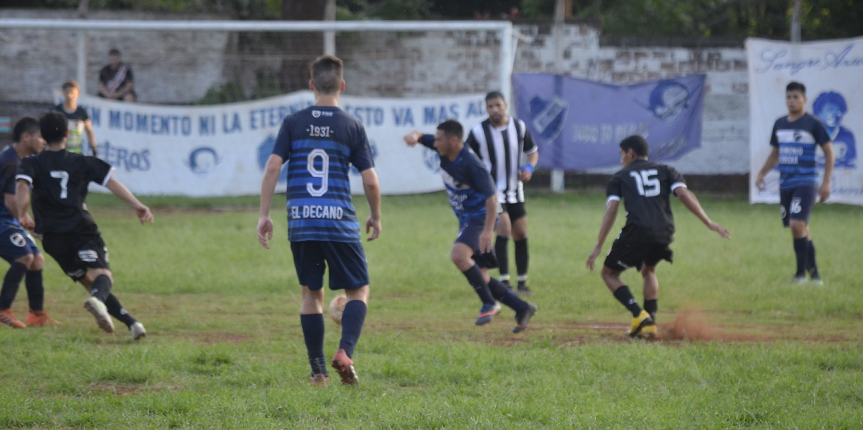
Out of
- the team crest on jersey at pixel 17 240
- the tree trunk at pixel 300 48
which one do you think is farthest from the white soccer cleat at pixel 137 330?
the tree trunk at pixel 300 48

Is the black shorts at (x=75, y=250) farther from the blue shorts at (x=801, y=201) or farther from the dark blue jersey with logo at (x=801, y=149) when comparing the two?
the dark blue jersey with logo at (x=801, y=149)

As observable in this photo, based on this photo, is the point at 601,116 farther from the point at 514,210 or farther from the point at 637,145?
the point at 637,145

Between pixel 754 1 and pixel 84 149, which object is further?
pixel 754 1

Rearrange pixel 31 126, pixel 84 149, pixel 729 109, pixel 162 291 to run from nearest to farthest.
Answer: pixel 31 126 < pixel 162 291 < pixel 84 149 < pixel 729 109

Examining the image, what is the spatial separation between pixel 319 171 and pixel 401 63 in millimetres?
13896

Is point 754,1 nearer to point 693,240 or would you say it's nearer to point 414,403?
point 693,240

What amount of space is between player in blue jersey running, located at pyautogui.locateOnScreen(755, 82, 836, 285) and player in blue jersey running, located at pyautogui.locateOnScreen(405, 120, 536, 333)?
384 cm

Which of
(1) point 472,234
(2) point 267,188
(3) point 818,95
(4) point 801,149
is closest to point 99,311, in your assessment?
(2) point 267,188

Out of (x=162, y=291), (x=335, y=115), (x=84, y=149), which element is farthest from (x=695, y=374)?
(x=84, y=149)

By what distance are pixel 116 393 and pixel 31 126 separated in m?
3.39

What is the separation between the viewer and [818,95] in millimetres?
15680

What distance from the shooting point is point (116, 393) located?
198 inches

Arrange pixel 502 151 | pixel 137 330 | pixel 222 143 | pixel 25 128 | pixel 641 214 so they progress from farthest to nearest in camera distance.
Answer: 1. pixel 222 143
2. pixel 502 151
3. pixel 25 128
4. pixel 641 214
5. pixel 137 330

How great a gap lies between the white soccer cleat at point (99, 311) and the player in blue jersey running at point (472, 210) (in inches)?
98.7
